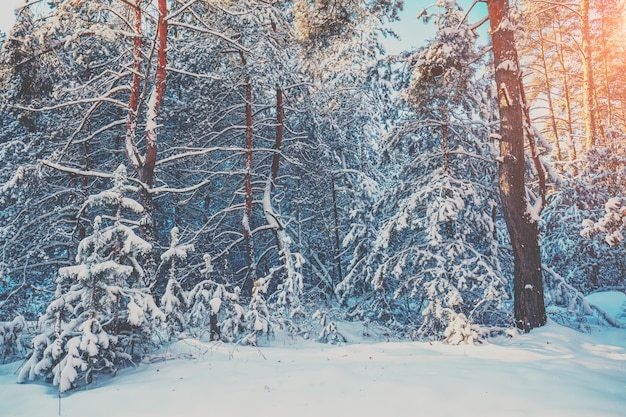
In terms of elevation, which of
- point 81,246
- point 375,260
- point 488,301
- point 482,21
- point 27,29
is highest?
point 27,29

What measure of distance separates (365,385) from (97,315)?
3.92 meters

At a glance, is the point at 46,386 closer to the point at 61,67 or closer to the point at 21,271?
the point at 21,271

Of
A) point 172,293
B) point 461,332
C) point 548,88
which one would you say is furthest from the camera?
point 548,88

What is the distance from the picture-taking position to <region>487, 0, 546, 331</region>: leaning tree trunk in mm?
7215

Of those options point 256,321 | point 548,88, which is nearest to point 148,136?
point 256,321

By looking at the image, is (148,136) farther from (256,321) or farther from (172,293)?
(256,321)

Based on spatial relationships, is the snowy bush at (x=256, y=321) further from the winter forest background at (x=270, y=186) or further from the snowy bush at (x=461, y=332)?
the snowy bush at (x=461, y=332)

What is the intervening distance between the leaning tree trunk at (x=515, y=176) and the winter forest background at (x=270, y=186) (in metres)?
0.04

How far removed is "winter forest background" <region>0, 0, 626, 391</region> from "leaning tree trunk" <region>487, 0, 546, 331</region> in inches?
1.6

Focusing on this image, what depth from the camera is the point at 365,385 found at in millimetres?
4457

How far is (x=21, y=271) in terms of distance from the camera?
11.0 metres

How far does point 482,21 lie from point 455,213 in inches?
166

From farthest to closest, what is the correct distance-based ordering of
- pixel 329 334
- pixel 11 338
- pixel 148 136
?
pixel 329 334 → pixel 148 136 → pixel 11 338

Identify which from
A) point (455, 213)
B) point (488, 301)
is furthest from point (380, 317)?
point (455, 213)
